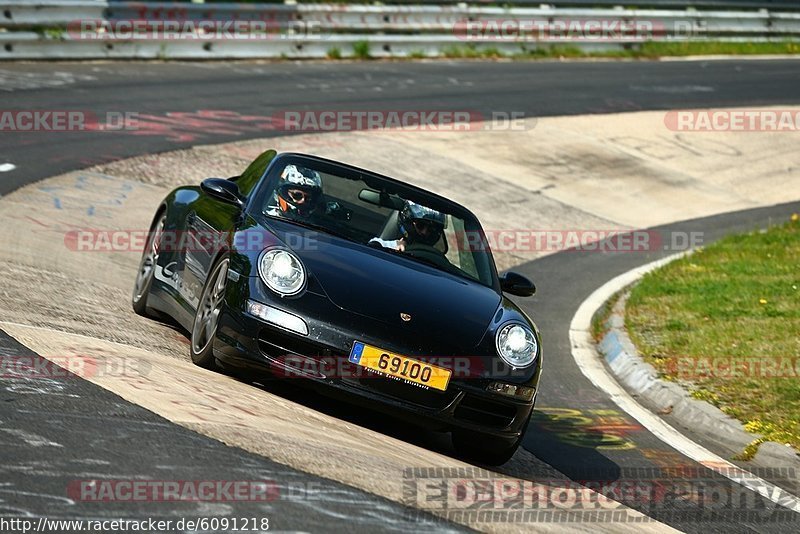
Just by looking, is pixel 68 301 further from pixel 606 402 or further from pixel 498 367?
pixel 606 402

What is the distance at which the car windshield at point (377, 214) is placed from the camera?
744cm

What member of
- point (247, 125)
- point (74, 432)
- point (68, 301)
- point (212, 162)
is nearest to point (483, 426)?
point (74, 432)

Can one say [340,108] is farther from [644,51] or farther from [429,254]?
[644,51]

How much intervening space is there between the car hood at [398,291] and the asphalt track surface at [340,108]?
3.33ft

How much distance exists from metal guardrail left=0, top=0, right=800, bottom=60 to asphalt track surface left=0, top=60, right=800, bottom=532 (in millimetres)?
620

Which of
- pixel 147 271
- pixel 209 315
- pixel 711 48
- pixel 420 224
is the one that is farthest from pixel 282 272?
pixel 711 48

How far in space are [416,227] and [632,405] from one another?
2.34 metres

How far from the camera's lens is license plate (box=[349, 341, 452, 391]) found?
6.24 meters

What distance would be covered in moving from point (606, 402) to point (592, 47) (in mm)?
21001

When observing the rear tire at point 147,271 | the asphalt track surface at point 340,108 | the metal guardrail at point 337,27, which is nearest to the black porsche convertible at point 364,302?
the rear tire at point 147,271

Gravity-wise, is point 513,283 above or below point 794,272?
above

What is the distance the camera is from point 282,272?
6512mm

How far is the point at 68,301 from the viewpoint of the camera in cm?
818

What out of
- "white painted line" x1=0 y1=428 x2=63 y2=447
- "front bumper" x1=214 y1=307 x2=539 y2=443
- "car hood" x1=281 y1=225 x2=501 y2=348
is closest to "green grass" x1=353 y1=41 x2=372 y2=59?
"car hood" x1=281 y1=225 x2=501 y2=348
